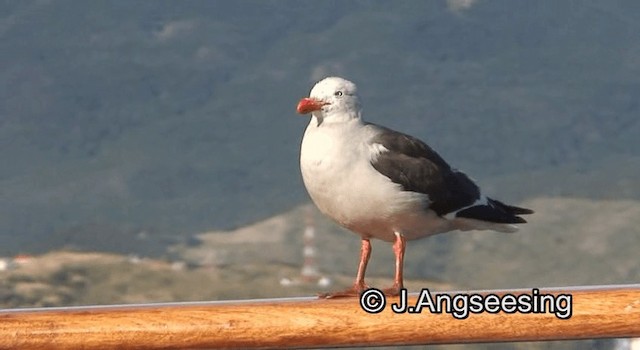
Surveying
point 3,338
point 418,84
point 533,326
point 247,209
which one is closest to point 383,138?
point 533,326

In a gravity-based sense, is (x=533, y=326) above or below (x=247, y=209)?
below

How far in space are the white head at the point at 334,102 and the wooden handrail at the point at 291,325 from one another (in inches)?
24.2

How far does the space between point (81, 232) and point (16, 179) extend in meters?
10.8

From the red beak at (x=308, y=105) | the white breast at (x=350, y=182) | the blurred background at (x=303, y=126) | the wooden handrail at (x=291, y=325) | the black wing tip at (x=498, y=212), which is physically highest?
the blurred background at (x=303, y=126)

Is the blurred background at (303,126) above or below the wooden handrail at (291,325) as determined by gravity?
above

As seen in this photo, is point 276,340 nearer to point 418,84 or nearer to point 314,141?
point 314,141

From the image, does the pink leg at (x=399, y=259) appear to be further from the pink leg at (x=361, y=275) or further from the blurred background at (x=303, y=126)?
the blurred background at (x=303, y=126)

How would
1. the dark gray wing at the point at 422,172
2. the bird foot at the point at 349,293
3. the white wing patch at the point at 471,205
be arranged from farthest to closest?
the white wing patch at the point at 471,205, the dark gray wing at the point at 422,172, the bird foot at the point at 349,293

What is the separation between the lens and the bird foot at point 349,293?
2.77 metres

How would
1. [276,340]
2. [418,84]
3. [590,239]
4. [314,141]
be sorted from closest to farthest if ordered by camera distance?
1. [276,340]
2. [314,141]
3. [590,239]
4. [418,84]

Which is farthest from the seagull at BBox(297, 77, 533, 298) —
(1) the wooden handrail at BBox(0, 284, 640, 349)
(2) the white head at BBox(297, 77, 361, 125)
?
(1) the wooden handrail at BBox(0, 284, 640, 349)

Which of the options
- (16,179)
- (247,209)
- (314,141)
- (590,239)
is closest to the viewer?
(314,141)

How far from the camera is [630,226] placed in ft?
100.0

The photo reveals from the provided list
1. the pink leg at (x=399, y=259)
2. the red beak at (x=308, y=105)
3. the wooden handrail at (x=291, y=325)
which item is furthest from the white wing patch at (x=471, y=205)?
the wooden handrail at (x=291, y=325)
